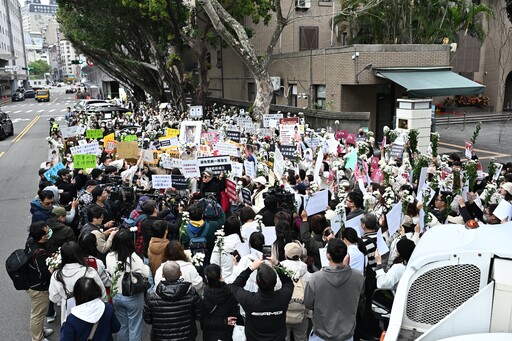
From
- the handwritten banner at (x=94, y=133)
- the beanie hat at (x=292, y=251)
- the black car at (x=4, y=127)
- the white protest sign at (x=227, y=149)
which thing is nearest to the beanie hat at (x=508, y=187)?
the beanie hat at (x=292, y=251)

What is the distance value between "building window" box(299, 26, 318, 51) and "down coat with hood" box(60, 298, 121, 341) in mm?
25907

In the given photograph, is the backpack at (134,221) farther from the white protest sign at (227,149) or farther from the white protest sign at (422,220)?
the white protest sign at (227,149)

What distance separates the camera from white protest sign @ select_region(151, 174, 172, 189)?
8430 millimetres

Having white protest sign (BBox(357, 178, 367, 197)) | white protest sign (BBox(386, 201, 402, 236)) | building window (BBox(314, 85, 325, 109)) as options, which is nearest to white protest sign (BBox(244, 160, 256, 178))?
white protest sign (BBox(357, 178, 367, 197))

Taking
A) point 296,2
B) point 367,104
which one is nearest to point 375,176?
point 367,104

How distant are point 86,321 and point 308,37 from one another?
26.5 meters

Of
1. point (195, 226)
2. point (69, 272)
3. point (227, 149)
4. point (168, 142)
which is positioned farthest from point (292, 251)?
point (168, 142)

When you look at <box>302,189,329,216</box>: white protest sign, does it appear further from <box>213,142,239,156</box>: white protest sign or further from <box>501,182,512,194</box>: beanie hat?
<box>213,142,239,156</box>: white protest sign

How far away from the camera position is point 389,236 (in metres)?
5.78

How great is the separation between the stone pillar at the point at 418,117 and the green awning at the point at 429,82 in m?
2.21

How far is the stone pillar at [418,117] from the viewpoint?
15484 millimetres

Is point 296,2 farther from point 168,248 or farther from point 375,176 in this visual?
point 168,248

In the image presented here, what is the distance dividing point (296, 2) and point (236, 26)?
10.6 meters

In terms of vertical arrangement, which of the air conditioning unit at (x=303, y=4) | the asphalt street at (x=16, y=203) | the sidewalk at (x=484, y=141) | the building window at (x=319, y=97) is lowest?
the asphalt street at (x=16, y=203)
